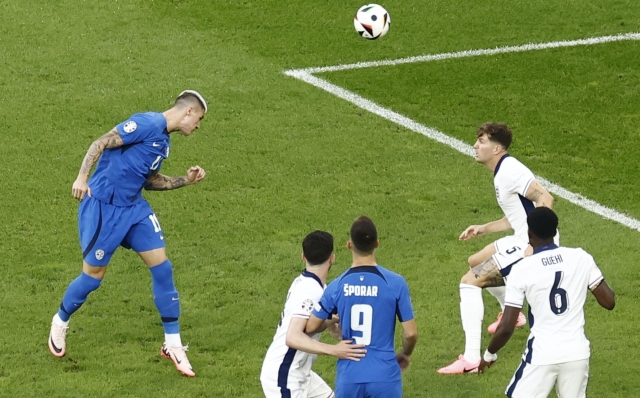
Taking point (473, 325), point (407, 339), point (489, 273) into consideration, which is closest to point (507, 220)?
point (489, 273)

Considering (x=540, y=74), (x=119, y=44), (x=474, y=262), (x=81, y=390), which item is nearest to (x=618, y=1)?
(x=540, y=74)

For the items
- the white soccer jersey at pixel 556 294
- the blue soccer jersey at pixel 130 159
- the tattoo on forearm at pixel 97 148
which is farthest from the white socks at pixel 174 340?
the white soccer jersey at pixel 556 294

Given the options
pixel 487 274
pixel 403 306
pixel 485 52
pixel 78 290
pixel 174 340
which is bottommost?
pixel 174 340

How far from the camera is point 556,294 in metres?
6.43

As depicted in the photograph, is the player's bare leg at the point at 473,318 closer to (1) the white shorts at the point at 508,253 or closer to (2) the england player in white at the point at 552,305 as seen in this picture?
(1) the white shorts at the point at 508,253

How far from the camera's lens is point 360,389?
246 inches

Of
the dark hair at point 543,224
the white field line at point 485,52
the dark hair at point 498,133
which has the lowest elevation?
the dark hair at point 543,224

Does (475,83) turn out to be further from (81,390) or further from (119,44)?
(81,390)

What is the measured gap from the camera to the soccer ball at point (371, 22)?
12398mm

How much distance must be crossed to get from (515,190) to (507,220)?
1.66 ft

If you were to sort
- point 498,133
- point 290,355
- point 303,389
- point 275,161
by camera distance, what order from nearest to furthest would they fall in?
point 290,355, point 303,389, point 498,133, point 275,161

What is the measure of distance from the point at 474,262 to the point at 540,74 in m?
6.23

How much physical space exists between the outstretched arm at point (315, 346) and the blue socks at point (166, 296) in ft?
7.43

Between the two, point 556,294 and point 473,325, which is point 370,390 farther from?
point 473,325
